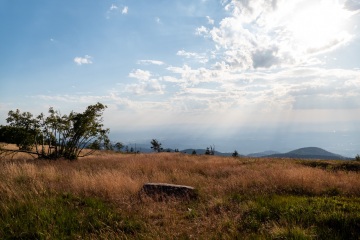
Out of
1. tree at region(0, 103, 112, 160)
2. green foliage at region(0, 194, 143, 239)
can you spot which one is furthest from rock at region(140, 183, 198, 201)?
→ tree at region(0, 103, 112, 160)

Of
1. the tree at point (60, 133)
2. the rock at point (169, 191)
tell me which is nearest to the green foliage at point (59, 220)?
the rock at point (169, 191)

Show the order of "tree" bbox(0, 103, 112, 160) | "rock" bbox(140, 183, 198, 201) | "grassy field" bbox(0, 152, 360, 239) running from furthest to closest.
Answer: "tree" bbox(0, 103, 112, 160) < "rock" bbox(140, 183, 198, 201) < "grassy field" bbox(0, 152, 360, 239)

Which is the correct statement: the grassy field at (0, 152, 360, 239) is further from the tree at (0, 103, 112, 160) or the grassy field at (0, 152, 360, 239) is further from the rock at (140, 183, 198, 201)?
the tree at (0, 103, 112, 160)

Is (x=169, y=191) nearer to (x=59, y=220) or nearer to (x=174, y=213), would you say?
(x=174, y=213)

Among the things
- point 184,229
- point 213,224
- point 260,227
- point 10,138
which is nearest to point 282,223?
point 260,227

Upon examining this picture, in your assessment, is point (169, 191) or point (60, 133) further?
point (60, 133)

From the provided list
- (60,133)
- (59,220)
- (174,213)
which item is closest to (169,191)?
(174,213)

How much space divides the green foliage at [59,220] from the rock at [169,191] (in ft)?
6.01

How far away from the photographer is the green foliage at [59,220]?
17.4 feet

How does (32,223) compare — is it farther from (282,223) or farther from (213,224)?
(282,223)

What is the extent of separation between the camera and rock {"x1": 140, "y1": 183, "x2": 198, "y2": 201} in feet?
28.0

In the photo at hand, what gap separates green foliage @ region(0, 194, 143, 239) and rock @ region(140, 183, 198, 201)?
1.83 meters

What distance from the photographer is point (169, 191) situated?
8805 millimetres

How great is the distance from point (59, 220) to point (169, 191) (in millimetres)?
3820
